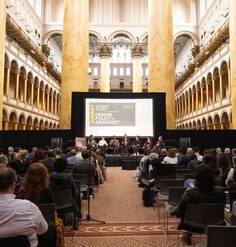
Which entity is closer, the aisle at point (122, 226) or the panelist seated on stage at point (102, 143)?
the aisle at point (122, 226)

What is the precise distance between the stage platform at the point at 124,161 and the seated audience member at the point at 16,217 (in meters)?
14.0

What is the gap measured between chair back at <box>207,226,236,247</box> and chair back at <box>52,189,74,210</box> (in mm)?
2541

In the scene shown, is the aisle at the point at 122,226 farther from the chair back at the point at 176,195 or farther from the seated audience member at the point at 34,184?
the seated audience member at the point at 34,184

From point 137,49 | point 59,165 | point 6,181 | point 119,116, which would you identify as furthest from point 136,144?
point 137,49

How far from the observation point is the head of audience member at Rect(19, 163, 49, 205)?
3.39 meters

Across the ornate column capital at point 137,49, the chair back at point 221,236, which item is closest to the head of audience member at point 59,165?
the chair back at point 221,236

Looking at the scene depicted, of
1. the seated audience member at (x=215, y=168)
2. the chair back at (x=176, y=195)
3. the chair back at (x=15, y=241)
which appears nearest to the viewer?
the chair back at (x=15, y=241)

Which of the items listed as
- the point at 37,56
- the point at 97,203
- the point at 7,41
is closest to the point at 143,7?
the point at 37,56

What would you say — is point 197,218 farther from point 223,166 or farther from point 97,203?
point 97,203

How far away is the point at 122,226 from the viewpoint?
5.54 meters

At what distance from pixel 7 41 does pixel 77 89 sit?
1084 centimetres

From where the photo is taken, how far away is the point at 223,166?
19.7 ft

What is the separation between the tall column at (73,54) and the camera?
16.1 m

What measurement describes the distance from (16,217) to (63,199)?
2.32 meters
